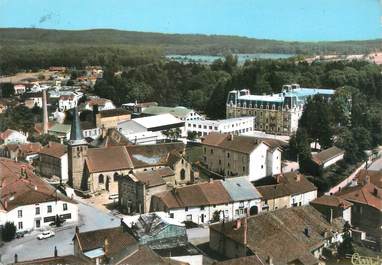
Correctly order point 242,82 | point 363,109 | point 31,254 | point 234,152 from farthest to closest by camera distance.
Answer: point 242,82 → point 363,109 → point 234,152 → point 31,254

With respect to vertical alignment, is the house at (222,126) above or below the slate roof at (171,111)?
below

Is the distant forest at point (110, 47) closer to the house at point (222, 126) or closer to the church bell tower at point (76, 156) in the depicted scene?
the house at point (222, 126)

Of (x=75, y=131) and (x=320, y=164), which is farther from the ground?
(x=75, y=131)

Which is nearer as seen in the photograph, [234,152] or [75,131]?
[75,131]

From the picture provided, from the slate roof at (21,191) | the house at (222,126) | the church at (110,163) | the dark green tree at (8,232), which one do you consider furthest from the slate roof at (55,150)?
the house at (222,126)

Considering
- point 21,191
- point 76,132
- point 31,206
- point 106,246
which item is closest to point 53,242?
point 31,206

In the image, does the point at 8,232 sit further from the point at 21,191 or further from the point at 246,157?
the point at 246,157

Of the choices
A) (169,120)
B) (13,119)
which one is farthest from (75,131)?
(13,119)

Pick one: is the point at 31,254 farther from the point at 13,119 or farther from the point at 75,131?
the point at 13,119
